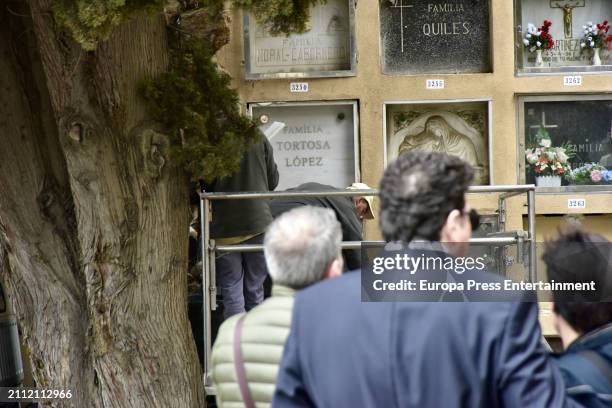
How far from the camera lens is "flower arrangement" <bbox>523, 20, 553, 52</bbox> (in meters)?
8.16

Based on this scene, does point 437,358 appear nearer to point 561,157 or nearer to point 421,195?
point 421,195

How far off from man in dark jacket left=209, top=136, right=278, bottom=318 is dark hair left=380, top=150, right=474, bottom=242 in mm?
3080

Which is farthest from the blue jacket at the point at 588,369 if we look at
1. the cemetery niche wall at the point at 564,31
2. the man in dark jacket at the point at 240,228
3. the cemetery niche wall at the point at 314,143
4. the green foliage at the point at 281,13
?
the cemetery niche wall at the point at 564,31

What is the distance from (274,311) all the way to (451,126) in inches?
232

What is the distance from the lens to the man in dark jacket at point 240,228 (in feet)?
17.9

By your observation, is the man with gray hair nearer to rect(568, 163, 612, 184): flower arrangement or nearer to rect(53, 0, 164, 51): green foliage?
rect(53, 0, 164, 51): green foliage

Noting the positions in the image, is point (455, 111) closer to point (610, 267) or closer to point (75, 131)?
point (75, 131)

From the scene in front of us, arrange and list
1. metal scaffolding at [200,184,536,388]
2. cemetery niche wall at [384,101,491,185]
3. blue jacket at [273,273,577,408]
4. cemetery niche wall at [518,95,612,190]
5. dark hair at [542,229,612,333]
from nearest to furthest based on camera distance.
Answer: blue jacket at [273,273,577,408]
dark hair at [542,229,612,333]
metal scaffolding at [200,184,536,388]
cemetery niche wall at [518,95,612,190]
cemetery niche wall at [384,101,491,185]

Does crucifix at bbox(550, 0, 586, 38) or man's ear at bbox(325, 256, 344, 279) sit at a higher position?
crucifix at bbox(550, 0, 586, 38)

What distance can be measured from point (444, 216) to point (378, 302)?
0.27m

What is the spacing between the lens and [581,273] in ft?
8.07

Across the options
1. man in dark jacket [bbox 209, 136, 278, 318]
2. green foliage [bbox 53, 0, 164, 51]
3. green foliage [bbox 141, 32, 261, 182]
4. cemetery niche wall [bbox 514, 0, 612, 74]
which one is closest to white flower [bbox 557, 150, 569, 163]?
cemetery niche wall [bbox 514, 0, 612, 74]

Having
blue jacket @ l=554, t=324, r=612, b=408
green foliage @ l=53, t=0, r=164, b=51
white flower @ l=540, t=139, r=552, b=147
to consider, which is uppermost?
green foliage @ l=53, t=0, r=164, b=51

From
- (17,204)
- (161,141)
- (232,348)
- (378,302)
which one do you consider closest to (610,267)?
(378,302)
